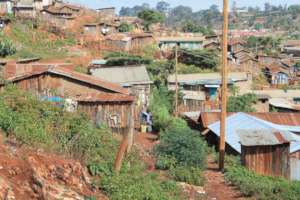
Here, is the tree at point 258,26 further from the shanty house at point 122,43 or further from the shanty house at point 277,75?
the shanty house at point 122,43

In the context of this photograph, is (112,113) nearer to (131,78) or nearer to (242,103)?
(131,78)

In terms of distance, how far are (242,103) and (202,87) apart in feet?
12.7

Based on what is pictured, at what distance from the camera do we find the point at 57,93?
59.9 feet

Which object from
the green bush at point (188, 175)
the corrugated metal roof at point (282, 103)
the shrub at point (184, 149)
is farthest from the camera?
→ the corrugated metal roof at point (282, 103)

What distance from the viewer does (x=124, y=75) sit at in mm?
26109

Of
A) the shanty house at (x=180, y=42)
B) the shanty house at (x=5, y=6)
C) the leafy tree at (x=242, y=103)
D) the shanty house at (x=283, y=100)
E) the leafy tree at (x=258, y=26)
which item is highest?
the shanty house at (x=5, y=6)

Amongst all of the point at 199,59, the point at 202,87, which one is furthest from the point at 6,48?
the point at 199,59

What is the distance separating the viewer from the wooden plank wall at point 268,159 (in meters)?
15.6

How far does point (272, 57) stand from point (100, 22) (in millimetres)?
16732

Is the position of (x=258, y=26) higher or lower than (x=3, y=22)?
lower

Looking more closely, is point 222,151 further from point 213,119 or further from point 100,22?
point 100,22

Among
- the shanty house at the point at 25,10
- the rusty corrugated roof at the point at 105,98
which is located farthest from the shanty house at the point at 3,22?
the rusty corrugated roof at the point at 105,98

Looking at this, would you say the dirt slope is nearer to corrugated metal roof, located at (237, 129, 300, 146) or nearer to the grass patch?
corrugated metal roof, located at (237, 129, 300, 146)

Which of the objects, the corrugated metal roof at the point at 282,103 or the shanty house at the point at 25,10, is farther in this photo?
the shanty house at the point at 25,10
